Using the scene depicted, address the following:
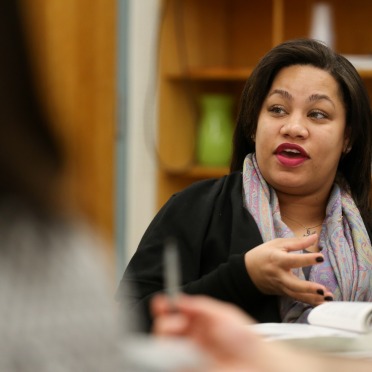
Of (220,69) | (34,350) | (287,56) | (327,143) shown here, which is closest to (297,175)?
(327,143)

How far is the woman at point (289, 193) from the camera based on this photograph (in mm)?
1796

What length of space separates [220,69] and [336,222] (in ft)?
7.28

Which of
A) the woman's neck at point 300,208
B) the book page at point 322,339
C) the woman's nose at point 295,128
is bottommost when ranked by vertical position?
the book page at point 322,339

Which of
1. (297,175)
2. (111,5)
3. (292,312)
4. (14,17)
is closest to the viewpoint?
(14,17)

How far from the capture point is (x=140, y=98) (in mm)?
4086

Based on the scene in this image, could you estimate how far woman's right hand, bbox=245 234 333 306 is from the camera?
5.27 feet

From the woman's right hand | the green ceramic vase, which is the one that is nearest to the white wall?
the green ceramic vase

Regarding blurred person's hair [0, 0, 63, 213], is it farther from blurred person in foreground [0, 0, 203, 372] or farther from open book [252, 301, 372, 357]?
open book [252, 301, 372, 357]

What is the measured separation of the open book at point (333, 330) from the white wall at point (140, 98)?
252cm

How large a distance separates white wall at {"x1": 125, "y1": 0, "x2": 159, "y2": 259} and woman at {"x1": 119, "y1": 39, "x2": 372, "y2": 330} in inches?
81.6

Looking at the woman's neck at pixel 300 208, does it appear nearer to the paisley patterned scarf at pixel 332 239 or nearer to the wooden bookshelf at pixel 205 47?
the paisley patterned scarf at pixel 332 239

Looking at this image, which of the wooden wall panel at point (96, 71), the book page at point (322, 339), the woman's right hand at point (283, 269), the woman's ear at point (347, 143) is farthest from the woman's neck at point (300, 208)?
the wooden wall panel at point (96, 71)

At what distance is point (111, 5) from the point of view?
158 inches

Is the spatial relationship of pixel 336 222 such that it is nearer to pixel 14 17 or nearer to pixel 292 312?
pixel 292 312
